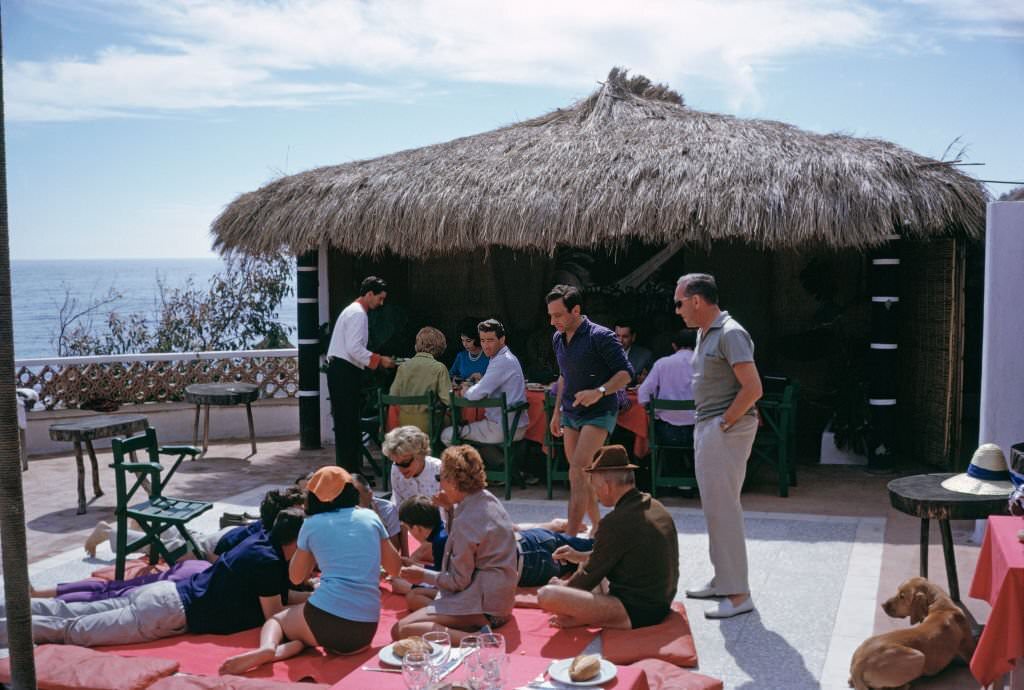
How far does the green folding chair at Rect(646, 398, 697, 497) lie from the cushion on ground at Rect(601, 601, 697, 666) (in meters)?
2.56

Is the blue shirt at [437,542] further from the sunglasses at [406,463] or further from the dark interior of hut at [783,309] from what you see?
the dark interior of hut at [783,309]

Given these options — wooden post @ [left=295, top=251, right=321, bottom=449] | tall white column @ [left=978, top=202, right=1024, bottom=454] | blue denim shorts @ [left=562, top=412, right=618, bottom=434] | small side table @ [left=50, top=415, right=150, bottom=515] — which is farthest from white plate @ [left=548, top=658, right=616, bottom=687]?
wooden post @ [left=295, top=251, right=321, bottom=449]

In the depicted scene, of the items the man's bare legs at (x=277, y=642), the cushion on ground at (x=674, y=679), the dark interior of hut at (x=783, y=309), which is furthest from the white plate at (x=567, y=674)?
the dark interior of hut at (x=783, y=309)

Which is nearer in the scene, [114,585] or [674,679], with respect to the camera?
[674,679]

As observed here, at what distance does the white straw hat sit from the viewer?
468 centimetres

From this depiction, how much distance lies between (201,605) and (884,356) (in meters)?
6.10

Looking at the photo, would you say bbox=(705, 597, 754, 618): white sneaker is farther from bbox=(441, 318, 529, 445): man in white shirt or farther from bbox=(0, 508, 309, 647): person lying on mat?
bbox=(441, 318, 529, 445): man in white shirt

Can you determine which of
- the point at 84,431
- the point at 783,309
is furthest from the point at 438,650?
the point at 783,309

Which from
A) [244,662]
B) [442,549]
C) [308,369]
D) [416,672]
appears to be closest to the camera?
[416,672]

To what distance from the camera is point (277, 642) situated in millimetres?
4609

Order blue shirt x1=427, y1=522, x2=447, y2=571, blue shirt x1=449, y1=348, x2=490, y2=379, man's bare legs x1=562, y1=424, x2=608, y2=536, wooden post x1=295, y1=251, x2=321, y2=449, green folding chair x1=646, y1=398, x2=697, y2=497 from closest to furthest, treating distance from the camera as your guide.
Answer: blue shirt x1=427, y1=522, x2=447, y2=571
man's bare legs x1=562, y1=424, x2=608, y2=536
green folding chair x1=646, y1=398, x2=697, y2=497
blue shirt x1=449, y1=348, x2=490, y2=379
wooden post x1=295, y1=251, x2=321, y2=449

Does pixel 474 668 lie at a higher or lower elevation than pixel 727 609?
higher

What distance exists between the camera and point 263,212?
34.0 ft

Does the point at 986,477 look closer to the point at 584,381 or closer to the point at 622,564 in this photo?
the point at 622,564
